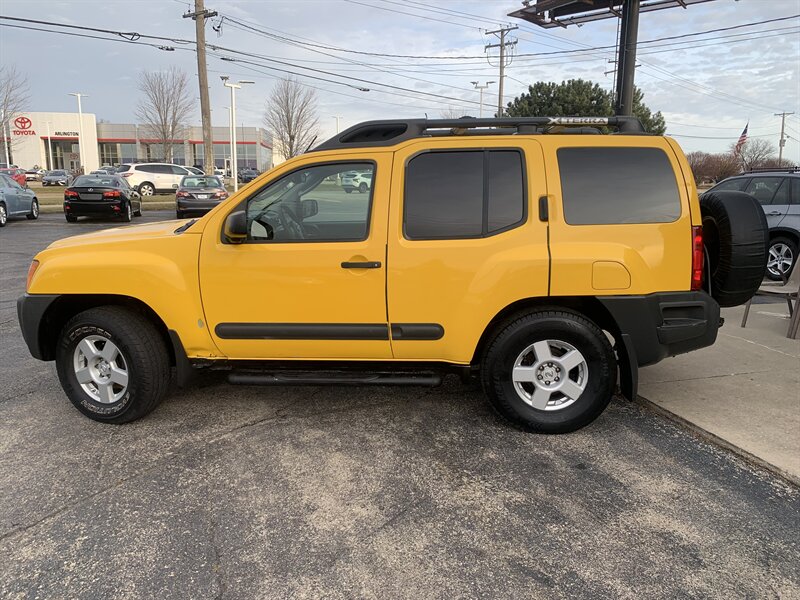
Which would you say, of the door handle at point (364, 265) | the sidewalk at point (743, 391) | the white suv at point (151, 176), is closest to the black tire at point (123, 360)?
the door handle at point (364, 265)

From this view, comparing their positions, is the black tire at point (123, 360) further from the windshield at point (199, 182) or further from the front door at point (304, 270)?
the windshield at point (199, 182)

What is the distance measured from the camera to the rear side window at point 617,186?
358cm

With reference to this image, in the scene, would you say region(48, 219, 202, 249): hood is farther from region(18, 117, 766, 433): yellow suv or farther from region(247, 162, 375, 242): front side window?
region(247, 162, 375, 242): front side window

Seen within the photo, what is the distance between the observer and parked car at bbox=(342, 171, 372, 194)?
372 cm

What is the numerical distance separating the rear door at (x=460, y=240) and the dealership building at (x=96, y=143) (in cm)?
7840

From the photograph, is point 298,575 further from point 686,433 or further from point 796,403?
point 796,403

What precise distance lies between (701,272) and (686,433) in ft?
3.63

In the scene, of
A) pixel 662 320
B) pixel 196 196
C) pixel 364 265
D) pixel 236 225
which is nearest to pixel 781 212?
pixel 662 320

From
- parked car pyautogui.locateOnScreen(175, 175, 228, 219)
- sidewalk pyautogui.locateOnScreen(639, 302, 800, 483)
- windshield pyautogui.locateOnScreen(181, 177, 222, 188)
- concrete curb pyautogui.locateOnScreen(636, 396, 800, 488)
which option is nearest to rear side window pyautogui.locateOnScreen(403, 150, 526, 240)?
concrete curb pyautogui.locateOnScreen(636, 396, 800, 488)

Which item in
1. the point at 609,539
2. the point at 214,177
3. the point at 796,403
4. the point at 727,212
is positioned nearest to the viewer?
the point at 609,539

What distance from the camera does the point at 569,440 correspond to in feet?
12.3

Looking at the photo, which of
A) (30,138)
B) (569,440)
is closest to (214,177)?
(569,440)

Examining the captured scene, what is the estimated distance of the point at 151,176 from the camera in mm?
32688

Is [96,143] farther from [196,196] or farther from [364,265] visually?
[364,265]
